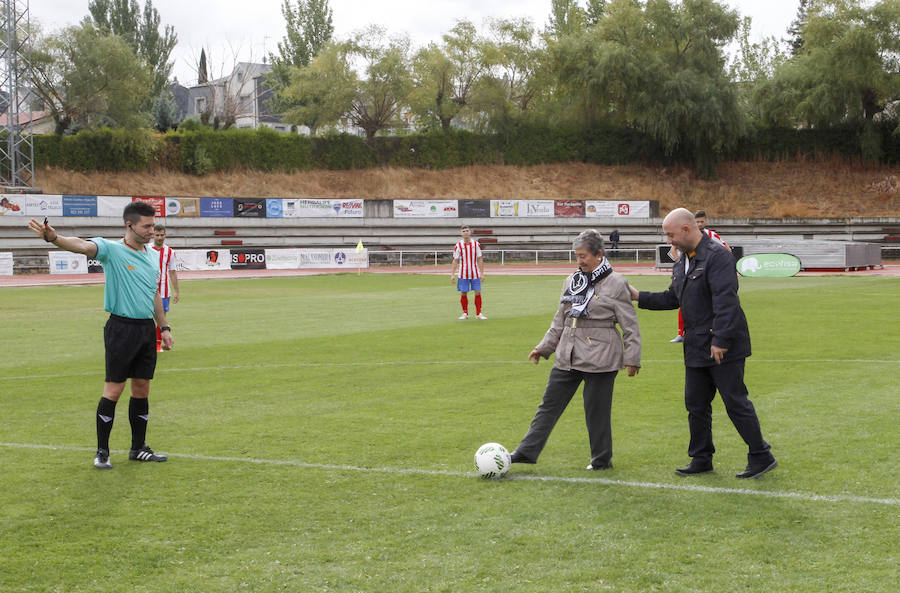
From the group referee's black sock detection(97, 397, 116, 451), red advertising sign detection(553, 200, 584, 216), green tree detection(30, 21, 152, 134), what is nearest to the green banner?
red advertising sign detection(553, 200, 584, 216)

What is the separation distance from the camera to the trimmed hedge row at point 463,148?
64312mm

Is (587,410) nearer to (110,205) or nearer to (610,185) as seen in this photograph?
(110,205)

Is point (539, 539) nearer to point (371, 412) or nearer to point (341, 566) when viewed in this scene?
point (341, 566)

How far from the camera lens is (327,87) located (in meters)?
67.9

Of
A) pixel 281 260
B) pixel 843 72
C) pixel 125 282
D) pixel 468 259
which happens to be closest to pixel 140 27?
pixel 281 260

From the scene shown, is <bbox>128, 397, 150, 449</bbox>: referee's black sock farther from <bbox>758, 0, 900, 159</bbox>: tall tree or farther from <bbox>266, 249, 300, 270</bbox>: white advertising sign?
<bbox>758, 0, 900, 159</bbox>: tall tree

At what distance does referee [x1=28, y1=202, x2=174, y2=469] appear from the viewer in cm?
736

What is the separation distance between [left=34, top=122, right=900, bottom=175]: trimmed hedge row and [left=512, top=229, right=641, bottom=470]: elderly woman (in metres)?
60.0

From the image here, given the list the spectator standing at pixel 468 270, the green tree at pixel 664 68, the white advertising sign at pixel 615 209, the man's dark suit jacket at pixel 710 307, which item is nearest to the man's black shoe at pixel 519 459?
the man's dark suit jacket at pixel 710 307

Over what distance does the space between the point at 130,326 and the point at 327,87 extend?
2479 inches

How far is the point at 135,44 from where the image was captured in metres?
85.9

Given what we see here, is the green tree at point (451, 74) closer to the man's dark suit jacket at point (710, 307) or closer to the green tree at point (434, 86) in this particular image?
the green tree at point (434, 86)

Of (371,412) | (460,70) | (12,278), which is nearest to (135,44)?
(460,70)

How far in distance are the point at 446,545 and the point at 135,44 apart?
8983 cm
